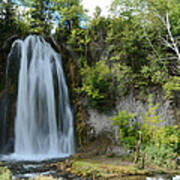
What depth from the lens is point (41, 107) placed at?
11203mm

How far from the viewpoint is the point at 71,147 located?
10891mm

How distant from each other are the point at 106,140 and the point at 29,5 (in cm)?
1088

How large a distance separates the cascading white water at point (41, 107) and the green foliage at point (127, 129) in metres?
2.87

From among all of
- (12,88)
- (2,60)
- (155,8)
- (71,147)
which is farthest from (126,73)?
(2,60)

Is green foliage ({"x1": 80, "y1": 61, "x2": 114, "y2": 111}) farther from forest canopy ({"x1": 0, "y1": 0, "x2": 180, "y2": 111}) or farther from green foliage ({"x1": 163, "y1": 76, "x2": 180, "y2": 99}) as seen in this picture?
green foliage ({"x1": 163, "y1": 76, "x2": 180, "y2": 99})

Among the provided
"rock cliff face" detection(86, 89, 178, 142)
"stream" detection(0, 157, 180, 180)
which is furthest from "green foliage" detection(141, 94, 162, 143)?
"stream" detection(0, 157, 180, 180)

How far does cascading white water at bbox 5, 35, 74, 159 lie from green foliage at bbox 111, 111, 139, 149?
2870mm

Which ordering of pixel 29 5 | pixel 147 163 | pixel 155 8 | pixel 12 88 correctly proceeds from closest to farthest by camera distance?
1. pixel 147 163
2. pixel 155 8
3. pixel 12 88
4. pixel 29 5

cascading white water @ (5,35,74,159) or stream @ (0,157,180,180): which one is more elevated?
cascading white water @ (5,35,74,159)

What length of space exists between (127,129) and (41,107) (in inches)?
185

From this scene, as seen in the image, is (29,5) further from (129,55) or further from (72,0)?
(129,55)

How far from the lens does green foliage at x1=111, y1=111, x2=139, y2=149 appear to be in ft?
30.6

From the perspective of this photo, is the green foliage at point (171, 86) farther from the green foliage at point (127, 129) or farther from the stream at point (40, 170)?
the stream at point (40, 170)

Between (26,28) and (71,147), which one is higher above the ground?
(26,28)
